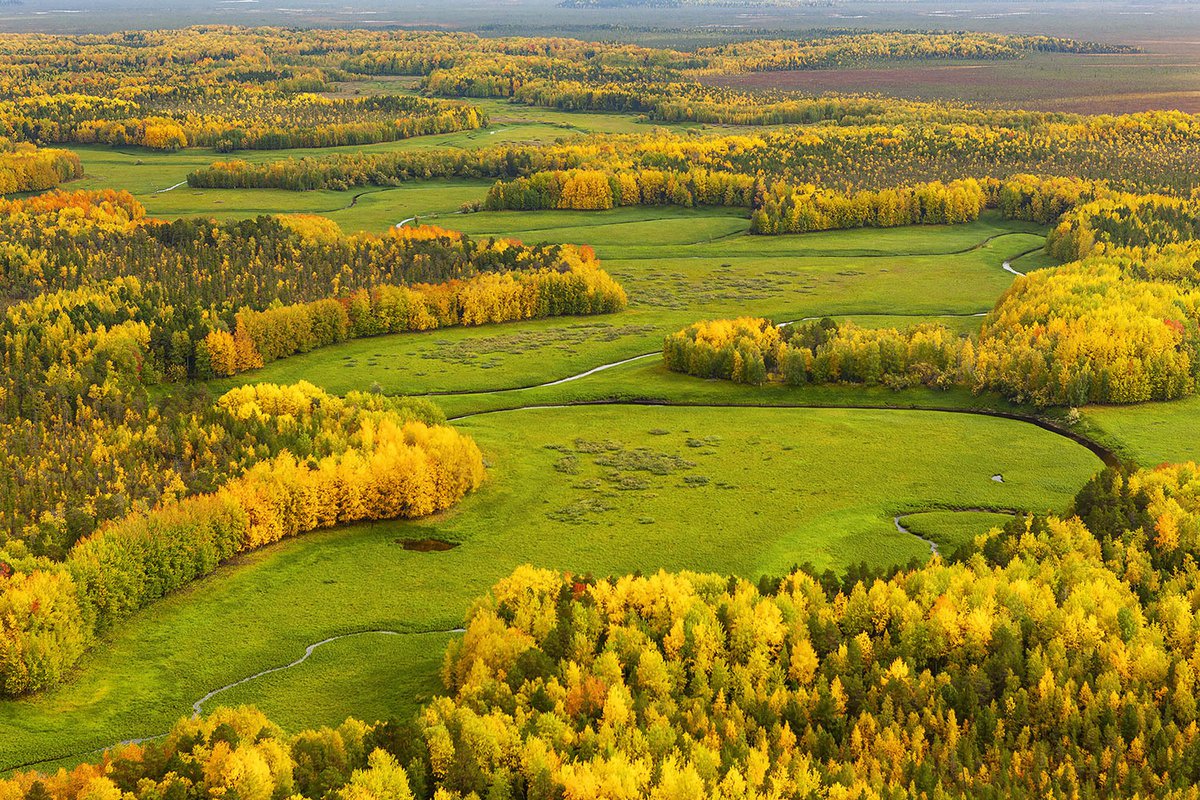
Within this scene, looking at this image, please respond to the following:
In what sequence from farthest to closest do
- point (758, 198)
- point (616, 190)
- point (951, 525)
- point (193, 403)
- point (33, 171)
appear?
point (33, 171)
point (616, 190)
point (758, 198)
point (193, 403)
point (951, 525)

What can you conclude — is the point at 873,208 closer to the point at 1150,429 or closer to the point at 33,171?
the point at 1150,429

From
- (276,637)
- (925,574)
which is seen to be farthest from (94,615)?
(925,574)

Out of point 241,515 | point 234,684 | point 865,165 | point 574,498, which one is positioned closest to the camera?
point 234,684

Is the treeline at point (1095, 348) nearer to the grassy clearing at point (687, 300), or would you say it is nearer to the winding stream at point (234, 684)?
the grassy clearing at point (687, 300)

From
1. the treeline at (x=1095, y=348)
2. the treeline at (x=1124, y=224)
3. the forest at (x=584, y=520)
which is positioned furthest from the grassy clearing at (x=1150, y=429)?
the treeline at (x=1124, y=224)

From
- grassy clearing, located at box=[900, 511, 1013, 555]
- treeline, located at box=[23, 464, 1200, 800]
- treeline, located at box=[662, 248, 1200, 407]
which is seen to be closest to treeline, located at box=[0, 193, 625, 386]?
treeline, located at box=[662, 248, 1200, 407]

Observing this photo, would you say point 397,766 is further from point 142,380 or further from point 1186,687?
point 142,380

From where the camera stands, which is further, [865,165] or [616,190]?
[865,165]

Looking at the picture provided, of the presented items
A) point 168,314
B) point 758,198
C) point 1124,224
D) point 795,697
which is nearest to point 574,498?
point 795,697
